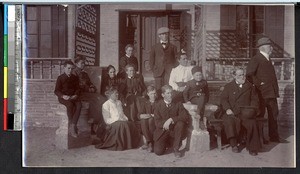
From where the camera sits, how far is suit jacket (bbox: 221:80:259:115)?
410cm

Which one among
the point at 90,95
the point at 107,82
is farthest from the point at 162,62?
the point at 90,95

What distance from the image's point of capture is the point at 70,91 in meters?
4.14

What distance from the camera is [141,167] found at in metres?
4.14

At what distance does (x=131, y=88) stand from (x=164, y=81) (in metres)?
0.30

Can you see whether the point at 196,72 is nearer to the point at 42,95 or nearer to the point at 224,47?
the point at 224,47

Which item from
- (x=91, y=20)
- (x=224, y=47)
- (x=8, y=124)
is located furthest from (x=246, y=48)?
(x=8, y=124)

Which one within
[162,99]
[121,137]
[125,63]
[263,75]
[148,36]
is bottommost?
[121,137]

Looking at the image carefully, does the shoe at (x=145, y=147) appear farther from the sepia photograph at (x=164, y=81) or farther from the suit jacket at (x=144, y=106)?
the suit jacket at (x=144, y=106)

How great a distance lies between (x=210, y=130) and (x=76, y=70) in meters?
1.30

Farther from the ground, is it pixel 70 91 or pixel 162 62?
pixel 162 62

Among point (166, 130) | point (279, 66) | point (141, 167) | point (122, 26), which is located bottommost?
point (141, 167)

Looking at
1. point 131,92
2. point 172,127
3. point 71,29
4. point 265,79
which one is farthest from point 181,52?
point 71,29

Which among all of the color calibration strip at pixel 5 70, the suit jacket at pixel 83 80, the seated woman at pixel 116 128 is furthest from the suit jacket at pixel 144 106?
the color calibration strip at pixel 5 70

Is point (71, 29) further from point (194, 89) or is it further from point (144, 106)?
point (194, 89)
